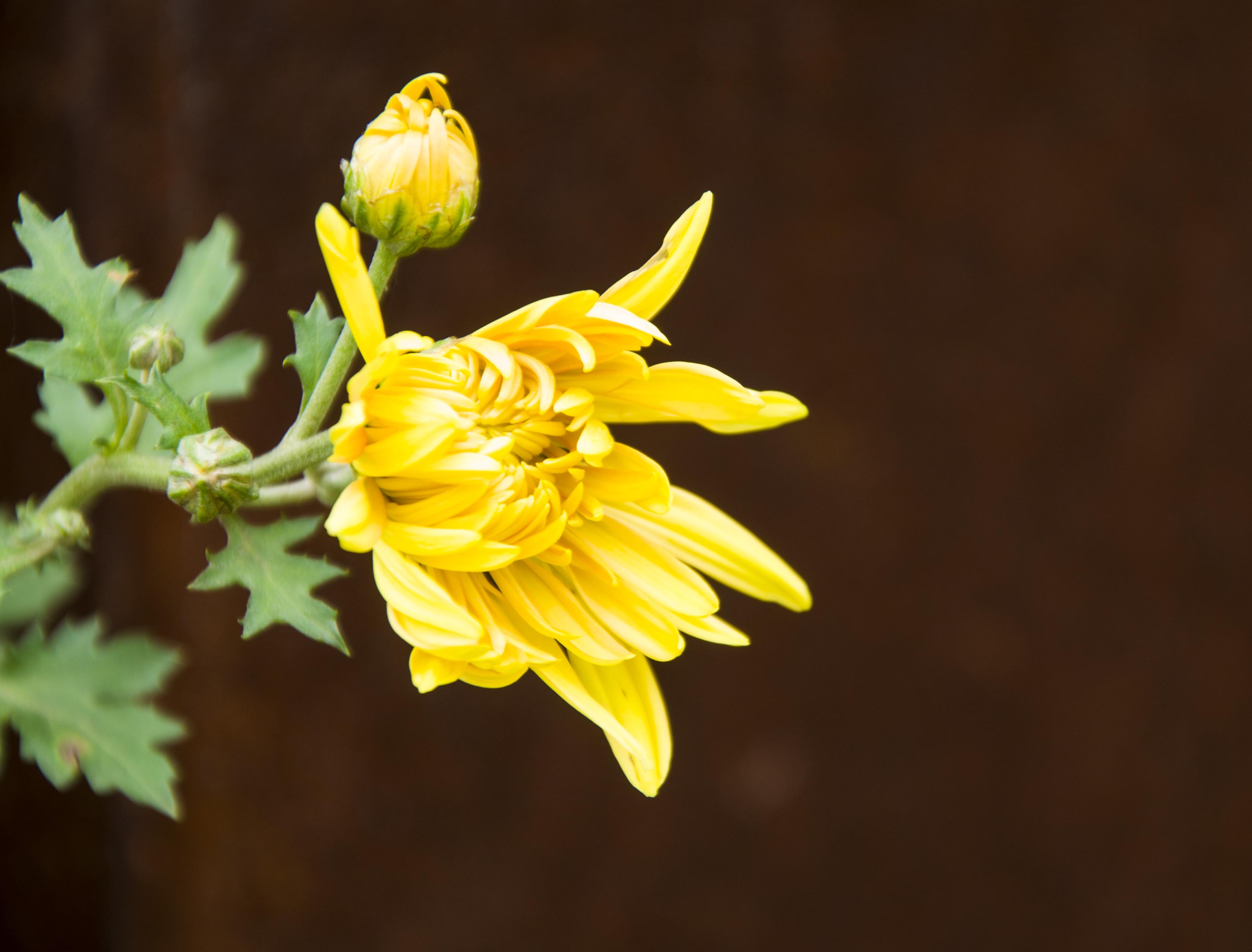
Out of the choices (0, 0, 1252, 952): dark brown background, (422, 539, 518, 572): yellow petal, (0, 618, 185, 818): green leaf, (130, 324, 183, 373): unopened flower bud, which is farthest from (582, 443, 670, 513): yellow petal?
(0, 0, 1252, 952): dark brown background

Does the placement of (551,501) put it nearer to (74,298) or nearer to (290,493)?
(290,493)

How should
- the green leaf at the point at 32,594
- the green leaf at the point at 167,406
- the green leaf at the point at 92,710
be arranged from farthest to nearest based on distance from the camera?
1. the green leaf at the point at 32,594
2. the green leaf at the point at 92,710
3. the green leaf at the point at 167,406

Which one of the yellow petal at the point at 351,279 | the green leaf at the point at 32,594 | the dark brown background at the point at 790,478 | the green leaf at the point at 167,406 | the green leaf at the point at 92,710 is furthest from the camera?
the dark brown background at the point at 790,478

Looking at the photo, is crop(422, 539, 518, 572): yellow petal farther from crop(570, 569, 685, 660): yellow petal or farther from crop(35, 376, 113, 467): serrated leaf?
crop(35, 376, 113, 467): serrated leaf

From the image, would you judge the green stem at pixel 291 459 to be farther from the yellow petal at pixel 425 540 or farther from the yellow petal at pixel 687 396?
the yellow petal at pixel 687 396

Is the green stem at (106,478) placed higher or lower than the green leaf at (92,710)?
higher

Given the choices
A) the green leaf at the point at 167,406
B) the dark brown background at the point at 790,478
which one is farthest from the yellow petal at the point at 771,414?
the dark brown background at the point at 790,478

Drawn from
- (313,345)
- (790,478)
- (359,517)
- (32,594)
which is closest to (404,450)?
(359,517)
